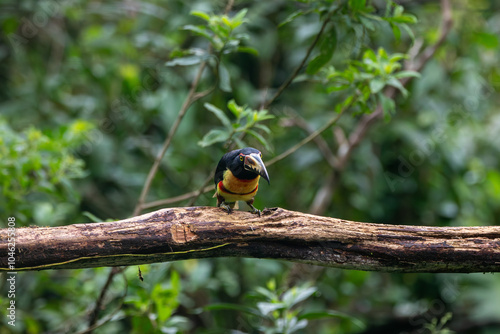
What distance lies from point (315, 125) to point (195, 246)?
2.93 m

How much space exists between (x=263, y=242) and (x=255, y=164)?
1.70 ft

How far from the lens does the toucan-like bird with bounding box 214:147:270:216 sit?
9.92 feet

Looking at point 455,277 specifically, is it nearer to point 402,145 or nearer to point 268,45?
point 402,145

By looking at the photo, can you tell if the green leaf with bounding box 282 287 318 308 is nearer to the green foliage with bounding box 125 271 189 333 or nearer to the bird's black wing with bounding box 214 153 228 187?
the green foliage with bounding box 125 271 189 333

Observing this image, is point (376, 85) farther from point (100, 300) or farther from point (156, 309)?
point (100, 300)

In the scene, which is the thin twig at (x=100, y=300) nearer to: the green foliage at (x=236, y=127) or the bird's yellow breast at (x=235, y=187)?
the bird's yellow breast at (x=235, y=187)

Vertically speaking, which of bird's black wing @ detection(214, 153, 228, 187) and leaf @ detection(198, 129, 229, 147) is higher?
leaf @ detection(198, 129, 229, 147)

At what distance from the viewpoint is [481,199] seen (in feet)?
18.4

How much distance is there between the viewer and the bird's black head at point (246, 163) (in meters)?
2.99

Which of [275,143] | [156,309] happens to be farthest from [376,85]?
[275,143]

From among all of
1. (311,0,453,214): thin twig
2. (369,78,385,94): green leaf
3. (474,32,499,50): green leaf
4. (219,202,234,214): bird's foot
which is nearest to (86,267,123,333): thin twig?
(219,202,234,214): bird's foot

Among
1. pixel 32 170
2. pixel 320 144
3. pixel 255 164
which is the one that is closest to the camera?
pixel 255 164

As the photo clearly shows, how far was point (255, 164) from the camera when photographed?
2992 millimetres

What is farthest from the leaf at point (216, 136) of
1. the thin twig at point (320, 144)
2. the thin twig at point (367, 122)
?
the thin twig at point (367, 122)
